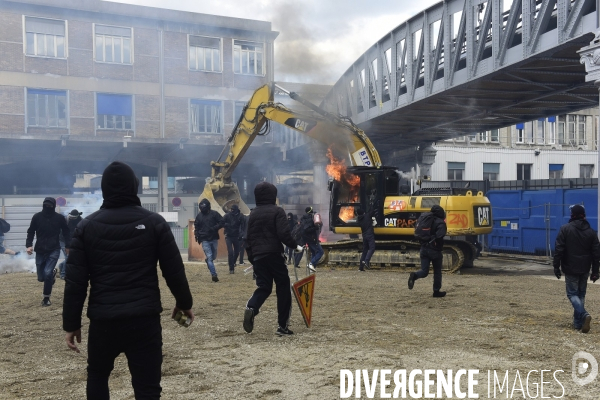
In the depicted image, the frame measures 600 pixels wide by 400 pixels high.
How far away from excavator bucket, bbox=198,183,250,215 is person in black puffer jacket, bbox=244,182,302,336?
11.1m

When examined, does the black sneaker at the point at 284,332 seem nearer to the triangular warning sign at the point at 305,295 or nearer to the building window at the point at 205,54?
the triangular warning sign at the point at 305,295

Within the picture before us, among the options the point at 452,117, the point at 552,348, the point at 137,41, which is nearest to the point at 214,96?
the point at 137,41

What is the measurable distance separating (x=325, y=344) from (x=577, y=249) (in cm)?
346

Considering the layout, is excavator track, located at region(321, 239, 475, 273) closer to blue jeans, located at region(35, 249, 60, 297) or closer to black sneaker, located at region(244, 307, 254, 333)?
blue jeans, located at region(35, 249, 60, 297)

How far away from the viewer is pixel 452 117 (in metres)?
20.0

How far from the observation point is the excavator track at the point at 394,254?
1452 centimetres

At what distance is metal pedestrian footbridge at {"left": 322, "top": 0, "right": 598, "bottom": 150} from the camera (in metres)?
12.3

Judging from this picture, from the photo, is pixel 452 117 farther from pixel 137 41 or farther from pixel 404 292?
pixel 137 41

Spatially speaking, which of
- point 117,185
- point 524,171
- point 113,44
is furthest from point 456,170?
point 117,185

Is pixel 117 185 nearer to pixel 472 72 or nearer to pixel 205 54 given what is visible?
pixel 472 72

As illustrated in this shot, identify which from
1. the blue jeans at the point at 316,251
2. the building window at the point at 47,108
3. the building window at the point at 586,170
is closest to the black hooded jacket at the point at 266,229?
the blue jeans at the point at 316,251

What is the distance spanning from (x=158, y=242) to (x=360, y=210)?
11.9 metres

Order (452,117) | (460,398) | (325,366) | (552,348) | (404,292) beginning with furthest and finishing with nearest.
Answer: (452,117) < (404,292) < (552,348) < (325,366) < (460,398)

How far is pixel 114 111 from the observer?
1139 inches
